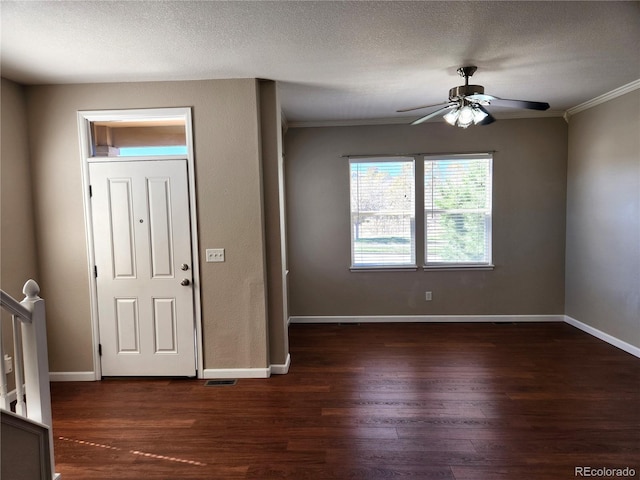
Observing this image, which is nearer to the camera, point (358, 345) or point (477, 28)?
point (477, 28)

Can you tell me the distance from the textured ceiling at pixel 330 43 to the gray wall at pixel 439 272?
1.15m

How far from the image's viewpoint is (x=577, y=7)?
209 cm

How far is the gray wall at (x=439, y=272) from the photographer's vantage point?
15.1 ft

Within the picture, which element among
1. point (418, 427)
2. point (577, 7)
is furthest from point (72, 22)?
point (418, 427)

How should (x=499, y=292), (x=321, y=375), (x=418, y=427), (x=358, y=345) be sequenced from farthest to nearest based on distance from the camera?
(x=499, y=292)
(x=358, y=345)
(x=321, y=375)
(x=418, y=427)

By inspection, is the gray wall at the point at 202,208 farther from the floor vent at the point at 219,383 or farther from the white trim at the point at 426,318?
the white trim at the point at 426,318

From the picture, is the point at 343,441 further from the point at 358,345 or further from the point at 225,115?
the point at 225,115

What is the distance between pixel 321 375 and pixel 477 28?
2973 mm

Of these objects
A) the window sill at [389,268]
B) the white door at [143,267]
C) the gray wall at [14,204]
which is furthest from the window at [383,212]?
the gray wall at [14,204]

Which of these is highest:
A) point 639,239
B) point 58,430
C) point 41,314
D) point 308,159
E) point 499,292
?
point 308,159

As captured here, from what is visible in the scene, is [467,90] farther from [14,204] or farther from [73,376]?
[73,376]

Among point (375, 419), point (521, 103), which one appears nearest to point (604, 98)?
point (521, 103)

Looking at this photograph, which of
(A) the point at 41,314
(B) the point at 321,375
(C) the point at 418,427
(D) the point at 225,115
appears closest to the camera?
(A) the point at 41,314

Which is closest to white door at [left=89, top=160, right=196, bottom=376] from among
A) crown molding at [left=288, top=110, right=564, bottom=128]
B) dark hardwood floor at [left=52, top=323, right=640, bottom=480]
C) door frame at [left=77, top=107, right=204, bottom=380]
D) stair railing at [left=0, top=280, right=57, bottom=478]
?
door frame at [left=77, top=107, right=204, bottom=380]
